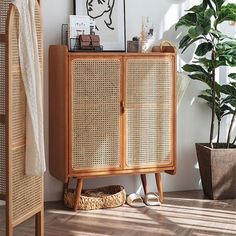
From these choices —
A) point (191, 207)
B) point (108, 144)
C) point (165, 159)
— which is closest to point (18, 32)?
point (108, 144)

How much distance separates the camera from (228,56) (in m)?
4.50

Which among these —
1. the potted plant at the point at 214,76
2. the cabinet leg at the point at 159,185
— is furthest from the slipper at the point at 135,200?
the potted plant at the point at 214,76

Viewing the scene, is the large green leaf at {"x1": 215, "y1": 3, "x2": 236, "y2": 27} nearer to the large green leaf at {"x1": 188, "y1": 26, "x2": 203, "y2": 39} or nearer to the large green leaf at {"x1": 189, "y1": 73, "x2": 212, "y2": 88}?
the large green leaf at {"x1": 188, "y1": 26, "x2": 203, "y2": 39}

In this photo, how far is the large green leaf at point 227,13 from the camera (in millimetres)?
4465

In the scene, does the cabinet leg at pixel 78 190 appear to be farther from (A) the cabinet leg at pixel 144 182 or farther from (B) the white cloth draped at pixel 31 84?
(B) the white cloth draped at pixel 31 84

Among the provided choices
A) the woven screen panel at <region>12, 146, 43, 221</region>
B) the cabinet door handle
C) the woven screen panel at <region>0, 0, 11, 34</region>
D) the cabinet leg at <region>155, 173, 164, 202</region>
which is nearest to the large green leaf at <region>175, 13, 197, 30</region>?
the cabinet door handle

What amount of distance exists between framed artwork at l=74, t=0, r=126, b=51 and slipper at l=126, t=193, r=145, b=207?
1.17 metres

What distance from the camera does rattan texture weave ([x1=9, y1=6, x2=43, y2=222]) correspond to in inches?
129

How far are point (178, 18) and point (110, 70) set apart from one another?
37.2 inches

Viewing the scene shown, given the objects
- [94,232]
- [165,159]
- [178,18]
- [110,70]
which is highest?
[178,18]

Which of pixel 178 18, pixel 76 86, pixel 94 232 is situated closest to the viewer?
pixel 94 232

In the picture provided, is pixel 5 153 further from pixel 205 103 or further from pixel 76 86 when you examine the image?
pixel 205 103

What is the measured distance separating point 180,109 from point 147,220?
3.78ft

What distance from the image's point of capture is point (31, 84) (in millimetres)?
3379
